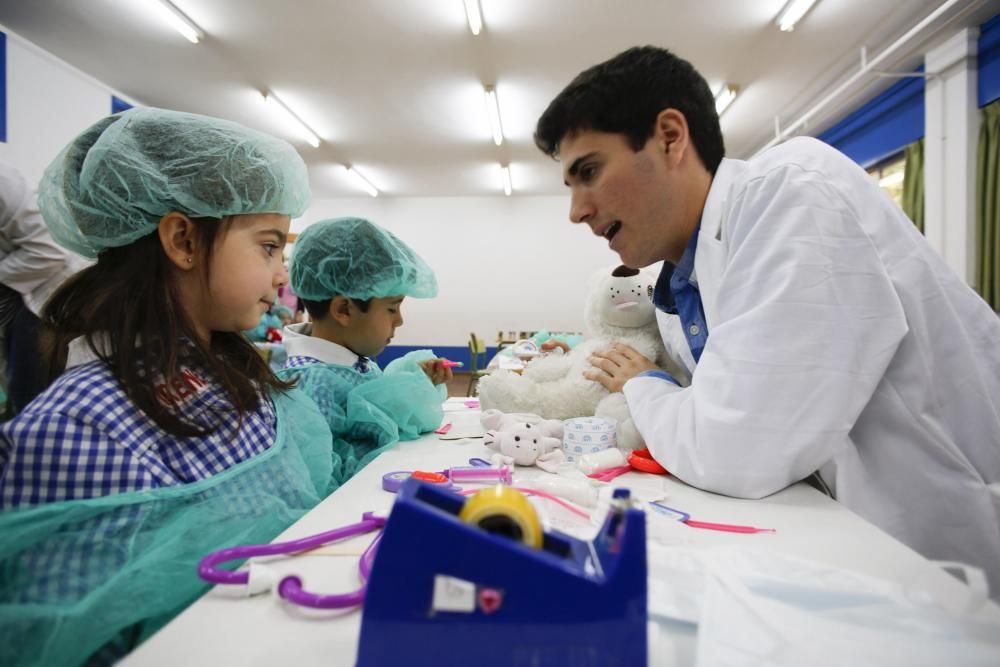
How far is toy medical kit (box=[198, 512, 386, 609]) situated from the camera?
0.38 m

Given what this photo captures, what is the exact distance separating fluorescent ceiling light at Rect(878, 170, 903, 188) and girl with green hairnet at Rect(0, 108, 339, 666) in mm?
5042

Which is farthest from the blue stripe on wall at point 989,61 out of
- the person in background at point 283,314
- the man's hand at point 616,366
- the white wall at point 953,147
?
the person in background at point 283,314

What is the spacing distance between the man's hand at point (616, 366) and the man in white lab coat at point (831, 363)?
9cm

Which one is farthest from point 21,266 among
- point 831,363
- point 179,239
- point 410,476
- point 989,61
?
point 989,61

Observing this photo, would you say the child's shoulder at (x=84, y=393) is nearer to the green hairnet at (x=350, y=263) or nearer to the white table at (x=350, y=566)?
the white table at (x=350, y=566)

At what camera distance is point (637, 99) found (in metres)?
0.92

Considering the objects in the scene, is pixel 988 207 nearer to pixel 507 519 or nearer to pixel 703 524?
pixel 703 524

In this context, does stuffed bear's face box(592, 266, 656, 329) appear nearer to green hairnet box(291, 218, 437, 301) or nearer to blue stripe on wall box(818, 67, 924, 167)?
green hairnet box(291, 218, 437, 301)

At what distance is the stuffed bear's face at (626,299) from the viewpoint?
1.24 meters

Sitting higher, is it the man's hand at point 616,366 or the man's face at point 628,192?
the man's face at point 628,192

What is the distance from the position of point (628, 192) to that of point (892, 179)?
15.3ft

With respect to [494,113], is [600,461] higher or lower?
lower

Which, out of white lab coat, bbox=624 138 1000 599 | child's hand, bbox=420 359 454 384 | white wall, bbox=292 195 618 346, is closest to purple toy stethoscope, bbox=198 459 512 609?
white lab coat, bbox=624 138 1000 599

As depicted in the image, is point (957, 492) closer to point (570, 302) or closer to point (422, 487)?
point (422, 487)
